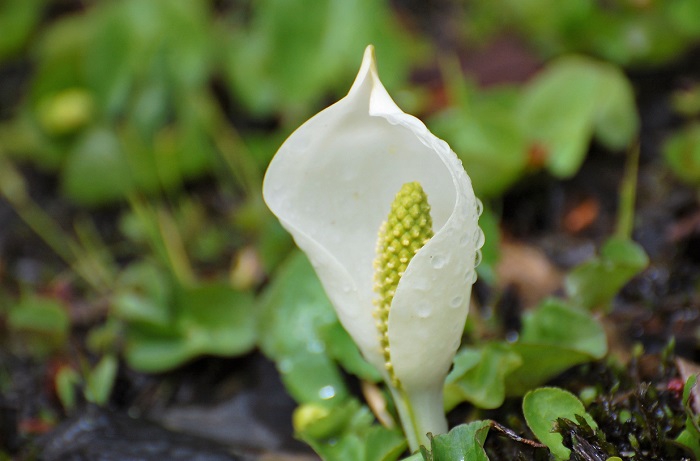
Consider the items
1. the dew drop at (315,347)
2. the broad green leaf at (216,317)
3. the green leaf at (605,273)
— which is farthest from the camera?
the broad green leaf at (216,317)

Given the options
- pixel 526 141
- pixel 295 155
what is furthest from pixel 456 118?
pixel 295 155

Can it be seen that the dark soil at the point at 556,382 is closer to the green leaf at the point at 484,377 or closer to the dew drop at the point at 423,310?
the green leaf at the point at 484,377

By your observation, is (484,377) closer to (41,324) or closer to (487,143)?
(487,143)

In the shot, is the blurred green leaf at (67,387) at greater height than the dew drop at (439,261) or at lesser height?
lesser

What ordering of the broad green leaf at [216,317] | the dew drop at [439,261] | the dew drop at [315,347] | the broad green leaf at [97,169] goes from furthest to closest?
the broad green leaf at [97,169]
the broad green leaf at [216,317]
the dew drop at [315,347]
the dew drop at [439,261]

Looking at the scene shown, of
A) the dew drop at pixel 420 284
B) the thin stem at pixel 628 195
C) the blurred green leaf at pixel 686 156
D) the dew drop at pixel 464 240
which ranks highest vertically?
the dew drop at pixel 464 240

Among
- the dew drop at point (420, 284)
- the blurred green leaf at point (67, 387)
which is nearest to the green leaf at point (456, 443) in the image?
the dew drop at point (420, 284)

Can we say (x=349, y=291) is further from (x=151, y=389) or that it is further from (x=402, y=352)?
→ (x=151, y=389)

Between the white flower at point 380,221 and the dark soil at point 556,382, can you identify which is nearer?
the white flower at point 380,221

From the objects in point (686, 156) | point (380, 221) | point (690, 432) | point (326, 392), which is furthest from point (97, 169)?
point (690, 432)
